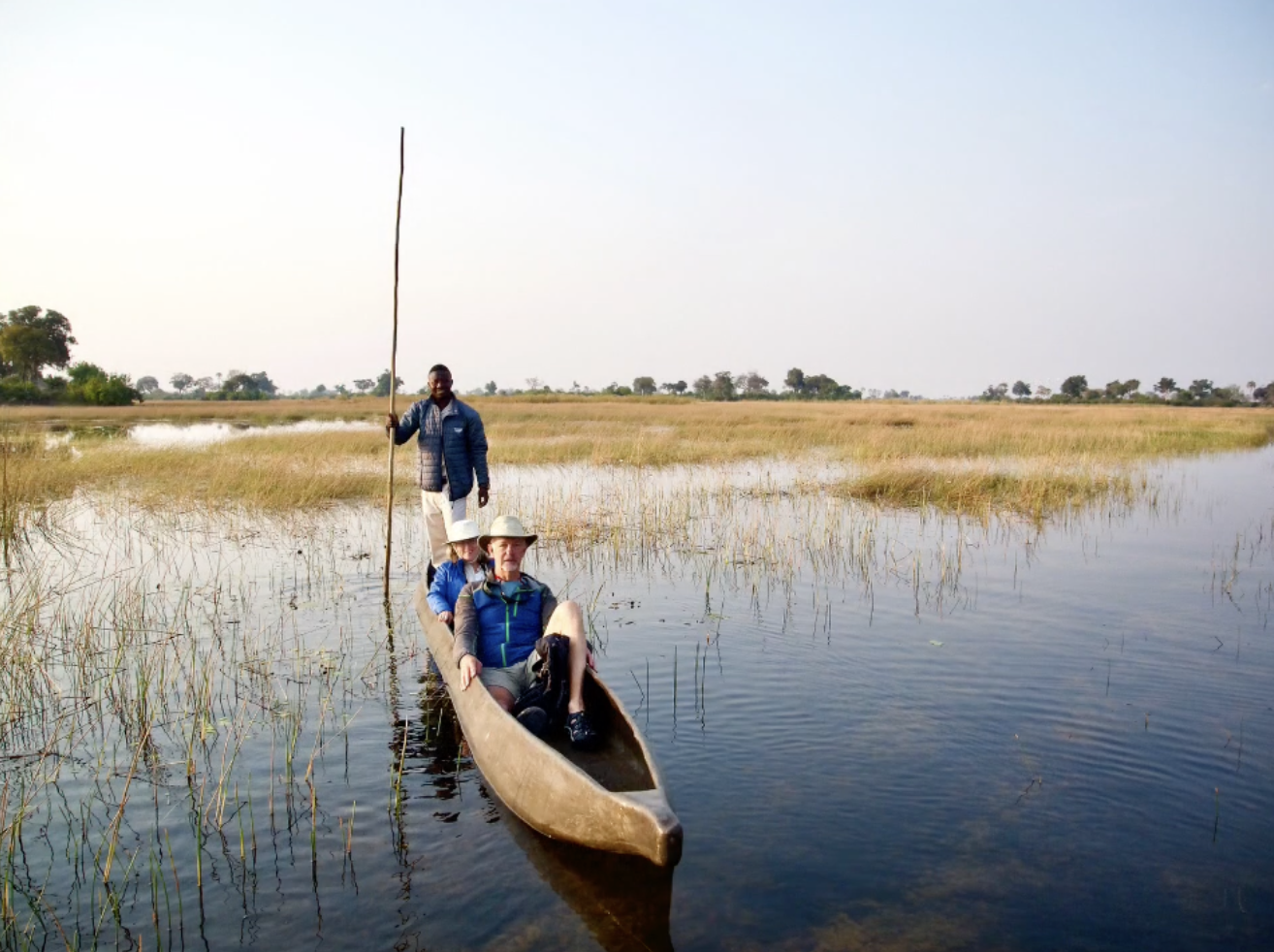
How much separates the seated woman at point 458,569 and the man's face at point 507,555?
26.9 inches

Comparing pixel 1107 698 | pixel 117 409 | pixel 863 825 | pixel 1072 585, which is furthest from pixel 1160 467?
pixel 117 409

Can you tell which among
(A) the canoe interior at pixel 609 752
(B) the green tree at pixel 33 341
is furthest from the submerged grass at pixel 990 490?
(B) the green tree at pixel 33 341

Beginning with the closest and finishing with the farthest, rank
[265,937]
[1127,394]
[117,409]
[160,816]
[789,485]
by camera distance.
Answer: [265,937]
[160,816]
[789,485]
[117,409]
[1127,394]

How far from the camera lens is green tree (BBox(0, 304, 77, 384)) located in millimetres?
54031

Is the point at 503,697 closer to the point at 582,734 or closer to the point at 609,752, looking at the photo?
the point at 582,734

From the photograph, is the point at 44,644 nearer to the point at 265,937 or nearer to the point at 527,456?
the point at 265,937

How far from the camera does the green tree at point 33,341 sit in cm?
5403

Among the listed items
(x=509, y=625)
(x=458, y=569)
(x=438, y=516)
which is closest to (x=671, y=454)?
(x=438, y=516)

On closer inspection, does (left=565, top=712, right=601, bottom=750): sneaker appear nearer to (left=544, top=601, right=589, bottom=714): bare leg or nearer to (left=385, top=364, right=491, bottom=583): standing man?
(left=544, top=601, right=589, bottom=714): bare leg

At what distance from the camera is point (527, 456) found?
2350 cm

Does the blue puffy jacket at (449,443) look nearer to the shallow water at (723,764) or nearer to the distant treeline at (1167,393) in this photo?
the shallow water at (723,764)

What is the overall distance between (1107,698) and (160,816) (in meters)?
6.46

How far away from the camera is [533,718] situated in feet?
18.5

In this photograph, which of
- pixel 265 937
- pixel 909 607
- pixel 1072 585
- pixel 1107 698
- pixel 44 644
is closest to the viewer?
pixel 265 937
